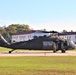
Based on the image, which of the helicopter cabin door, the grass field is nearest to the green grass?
the grass field

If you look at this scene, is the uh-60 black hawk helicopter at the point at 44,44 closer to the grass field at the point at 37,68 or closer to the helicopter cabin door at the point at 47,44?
the helicopter cabin door at the point at 47,44

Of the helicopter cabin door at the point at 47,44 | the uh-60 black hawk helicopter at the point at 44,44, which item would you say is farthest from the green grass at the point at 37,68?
the helicopter cabin door at the point at 47,44

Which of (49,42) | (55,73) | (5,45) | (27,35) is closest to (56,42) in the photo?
(49,42)

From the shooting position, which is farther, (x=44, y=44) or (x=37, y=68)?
(x=44, y=44)

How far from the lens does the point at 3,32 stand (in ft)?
634

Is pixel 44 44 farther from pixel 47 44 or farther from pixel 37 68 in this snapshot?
pixel 37 68

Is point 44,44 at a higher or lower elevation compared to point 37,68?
higher

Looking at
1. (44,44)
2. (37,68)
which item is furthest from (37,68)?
(44,44)

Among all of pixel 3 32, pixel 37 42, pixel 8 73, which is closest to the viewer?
pixel 8 73

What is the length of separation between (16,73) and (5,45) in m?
32.4

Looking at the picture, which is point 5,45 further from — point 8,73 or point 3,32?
point 3,32

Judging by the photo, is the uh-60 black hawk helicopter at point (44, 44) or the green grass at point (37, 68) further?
the uh-60 black hawk helicopter at point (44, 44)

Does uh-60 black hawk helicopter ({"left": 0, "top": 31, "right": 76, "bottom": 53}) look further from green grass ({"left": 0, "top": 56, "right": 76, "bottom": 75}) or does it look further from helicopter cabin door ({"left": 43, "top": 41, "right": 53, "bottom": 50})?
green grass ({"left": 0, "top": 56, "right": 76, "bottom": 75})

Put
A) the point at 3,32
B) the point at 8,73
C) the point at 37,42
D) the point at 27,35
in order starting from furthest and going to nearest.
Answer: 1. the point at 3,32
2. the point at 27,35
3. the point at 37,42
4. the point at 8,73
